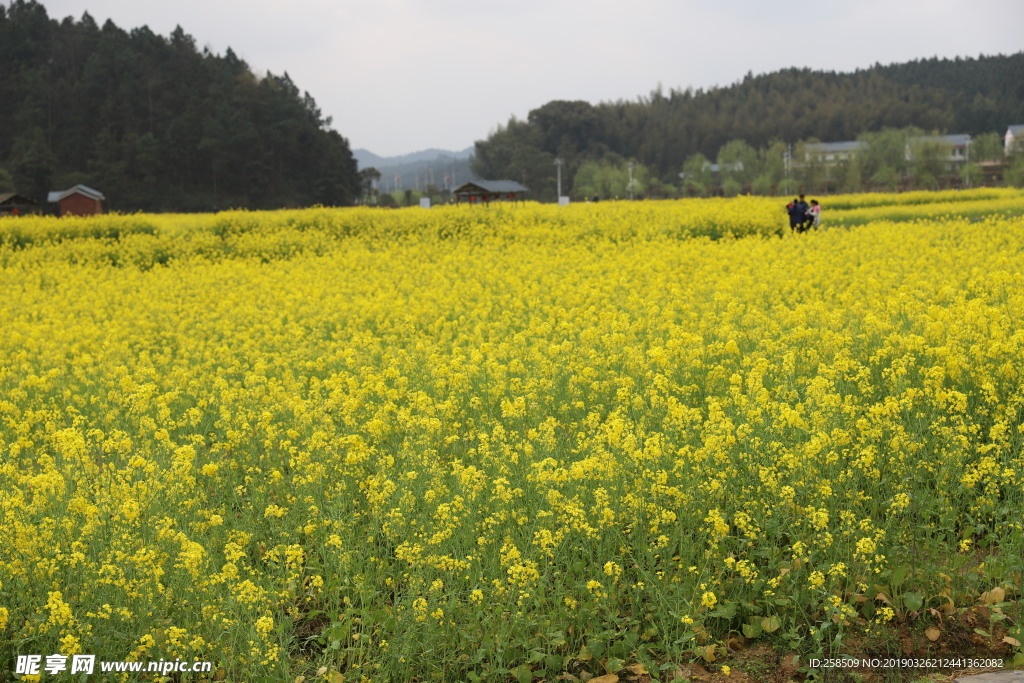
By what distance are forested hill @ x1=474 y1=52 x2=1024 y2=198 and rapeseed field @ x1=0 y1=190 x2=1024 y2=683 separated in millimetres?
99358

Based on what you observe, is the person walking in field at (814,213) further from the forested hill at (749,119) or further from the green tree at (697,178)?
the forested hill at (749,119)

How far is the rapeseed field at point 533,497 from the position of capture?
3.96 meters

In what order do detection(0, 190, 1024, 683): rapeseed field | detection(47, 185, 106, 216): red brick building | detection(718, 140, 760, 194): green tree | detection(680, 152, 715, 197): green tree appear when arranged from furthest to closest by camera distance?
detection(680, 152, 715, 197): green tree < detection(718, 140, 760, 194): green tree < detection(47, 185, 106, 216): red brick building < detection(0, 190, 1024, 683): rapeseed field

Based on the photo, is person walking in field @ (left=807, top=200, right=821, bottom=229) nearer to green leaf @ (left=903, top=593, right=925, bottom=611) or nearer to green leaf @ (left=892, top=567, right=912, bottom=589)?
green leaf @ (left=892, top=567, right=912, bottom=589)

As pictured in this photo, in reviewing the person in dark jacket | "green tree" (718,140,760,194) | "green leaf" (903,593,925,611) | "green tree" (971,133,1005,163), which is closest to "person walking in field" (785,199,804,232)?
the person in dark jacket

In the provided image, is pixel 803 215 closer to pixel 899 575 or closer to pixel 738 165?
pixel 899 575

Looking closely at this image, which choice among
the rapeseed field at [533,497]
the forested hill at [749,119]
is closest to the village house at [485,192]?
the rapeseed field at [533,497]

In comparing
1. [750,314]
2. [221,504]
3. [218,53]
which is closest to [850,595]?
[221,504]

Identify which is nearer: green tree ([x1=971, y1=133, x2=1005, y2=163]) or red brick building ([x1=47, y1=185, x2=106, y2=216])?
red brick building ([x1=47, y1=185, x2=106, y2=216])

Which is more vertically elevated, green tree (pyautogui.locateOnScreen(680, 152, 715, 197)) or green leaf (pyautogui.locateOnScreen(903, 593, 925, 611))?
green tree (pyautogui.locateOnScreen(680, 152, 715, 197))

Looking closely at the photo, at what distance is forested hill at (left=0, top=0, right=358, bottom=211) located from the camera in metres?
63.3

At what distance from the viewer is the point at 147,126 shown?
6775 centimetres

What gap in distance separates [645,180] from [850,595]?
104942 millimetres

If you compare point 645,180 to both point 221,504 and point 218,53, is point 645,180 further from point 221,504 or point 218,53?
point 221,504
